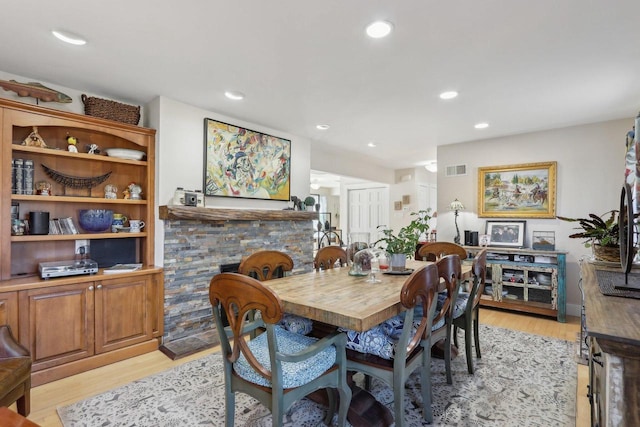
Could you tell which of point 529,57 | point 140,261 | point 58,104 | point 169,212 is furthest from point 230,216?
point 529,57

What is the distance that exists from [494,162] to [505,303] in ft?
6.29

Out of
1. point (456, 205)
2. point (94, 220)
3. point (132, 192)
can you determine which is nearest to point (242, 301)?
A: point (94, 220)

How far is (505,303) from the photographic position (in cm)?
412

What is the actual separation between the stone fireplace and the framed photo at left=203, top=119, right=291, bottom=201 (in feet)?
1.06

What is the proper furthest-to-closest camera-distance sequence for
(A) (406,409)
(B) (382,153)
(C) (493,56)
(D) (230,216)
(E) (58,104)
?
1. (B) (382,153)
2. (D) (230,216)
3. (E) (58,104)
4. (C) (493,56)
5. (A) (406,409)

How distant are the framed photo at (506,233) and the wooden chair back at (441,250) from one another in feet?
5.11

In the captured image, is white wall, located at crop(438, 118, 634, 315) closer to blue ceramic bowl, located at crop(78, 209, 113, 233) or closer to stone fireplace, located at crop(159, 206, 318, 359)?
stone fireplace, located at crop(159, 206, 318, 359)

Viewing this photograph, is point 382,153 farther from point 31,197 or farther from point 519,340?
point 31,197

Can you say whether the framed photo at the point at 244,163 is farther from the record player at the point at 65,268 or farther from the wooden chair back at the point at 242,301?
the wooden chair back at the point at 242,301

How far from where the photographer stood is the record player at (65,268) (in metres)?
2.46

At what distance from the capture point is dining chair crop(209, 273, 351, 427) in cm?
130

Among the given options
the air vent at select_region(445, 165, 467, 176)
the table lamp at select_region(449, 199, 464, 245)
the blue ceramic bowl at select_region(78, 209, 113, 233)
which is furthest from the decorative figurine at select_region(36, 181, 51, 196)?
the air vent at select_region(445, 165, 467, 176)

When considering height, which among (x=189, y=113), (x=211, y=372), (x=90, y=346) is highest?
(x=189, y=113)

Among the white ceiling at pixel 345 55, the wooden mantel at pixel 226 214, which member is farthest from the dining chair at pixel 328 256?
the white ceiling at pixel 345 55
